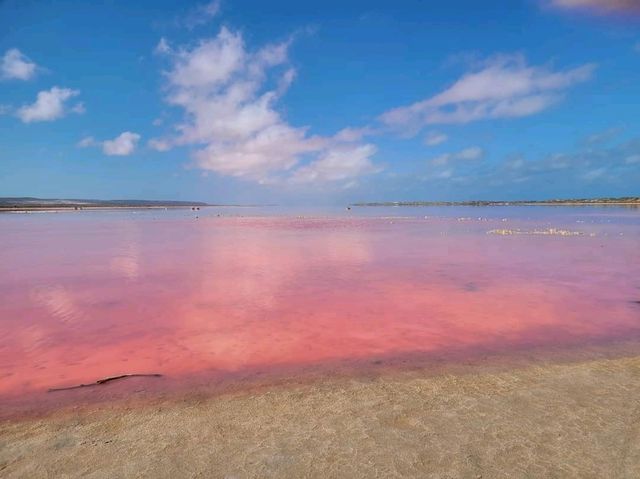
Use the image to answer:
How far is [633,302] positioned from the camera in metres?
10.7

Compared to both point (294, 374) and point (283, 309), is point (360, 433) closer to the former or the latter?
point (294, 374)

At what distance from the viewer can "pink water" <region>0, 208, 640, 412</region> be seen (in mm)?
7355

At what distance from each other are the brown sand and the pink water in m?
1.42

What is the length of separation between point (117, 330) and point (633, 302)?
499 inches

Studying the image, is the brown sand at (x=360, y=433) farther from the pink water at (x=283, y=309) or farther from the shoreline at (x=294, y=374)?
the pink water at (x=283, y=309)

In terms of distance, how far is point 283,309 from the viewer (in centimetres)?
1051

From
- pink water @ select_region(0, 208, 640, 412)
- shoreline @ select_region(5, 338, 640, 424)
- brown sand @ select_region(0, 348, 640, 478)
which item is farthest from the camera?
pink water @ select_region(0, 208, 640, 412)

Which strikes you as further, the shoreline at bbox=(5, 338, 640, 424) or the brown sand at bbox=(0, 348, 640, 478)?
the shoreline at bbox=(5, 338, 640, 424)

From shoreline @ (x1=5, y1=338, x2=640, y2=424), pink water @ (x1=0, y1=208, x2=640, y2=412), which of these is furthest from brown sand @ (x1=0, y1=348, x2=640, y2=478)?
pink water @ (x1=0, y1=208, x2=640, y2=412)

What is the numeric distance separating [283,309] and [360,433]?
241 inches

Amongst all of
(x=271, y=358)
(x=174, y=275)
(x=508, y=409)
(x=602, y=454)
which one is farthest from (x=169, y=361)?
(x=174, y=275)

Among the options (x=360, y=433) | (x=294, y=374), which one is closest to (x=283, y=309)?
(x=294, y=374)

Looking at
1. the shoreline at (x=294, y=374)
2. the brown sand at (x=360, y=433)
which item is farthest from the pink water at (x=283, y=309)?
the brown sand at (x=360, y=433)

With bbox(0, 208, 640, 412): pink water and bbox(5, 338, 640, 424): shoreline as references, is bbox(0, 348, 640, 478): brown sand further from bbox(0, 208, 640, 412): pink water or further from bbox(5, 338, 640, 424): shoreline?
bbox(0, 208, 640, 412): pink water
